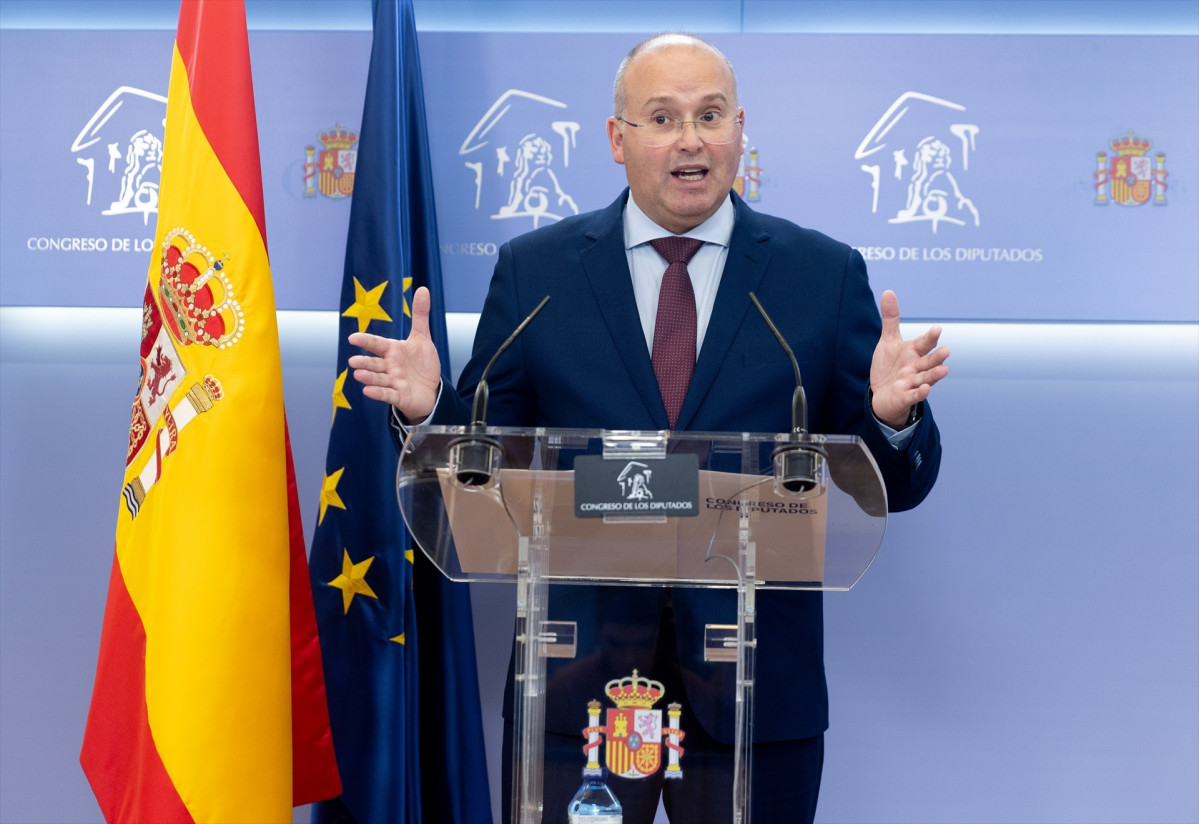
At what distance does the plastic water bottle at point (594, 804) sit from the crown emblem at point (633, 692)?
93mm

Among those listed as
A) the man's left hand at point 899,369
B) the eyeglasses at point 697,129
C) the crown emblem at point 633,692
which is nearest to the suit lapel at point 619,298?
the eyeglasses at point 697,129

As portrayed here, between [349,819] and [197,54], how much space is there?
6.02ft

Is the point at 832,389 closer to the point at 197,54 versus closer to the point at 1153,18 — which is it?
the point at 197,54

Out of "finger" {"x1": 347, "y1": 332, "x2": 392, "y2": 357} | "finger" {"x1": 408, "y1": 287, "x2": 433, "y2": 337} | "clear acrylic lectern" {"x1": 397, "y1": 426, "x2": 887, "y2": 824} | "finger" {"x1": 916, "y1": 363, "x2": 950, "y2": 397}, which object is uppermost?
"finger" {"x1": 408, "y1": 287, "x2": 433, "y2": 337}

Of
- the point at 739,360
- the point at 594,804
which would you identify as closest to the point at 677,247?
the point at 739,360

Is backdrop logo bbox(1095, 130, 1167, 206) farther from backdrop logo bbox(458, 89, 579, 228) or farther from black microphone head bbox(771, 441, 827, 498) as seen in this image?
black microphone head bbox(771, 441, 827, 498)

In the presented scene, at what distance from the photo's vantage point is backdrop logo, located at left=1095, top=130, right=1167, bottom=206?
3.06 meters

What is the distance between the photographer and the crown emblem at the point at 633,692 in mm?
1478

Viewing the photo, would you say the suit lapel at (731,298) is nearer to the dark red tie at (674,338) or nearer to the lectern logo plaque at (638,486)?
the dark red tie at (674,338)

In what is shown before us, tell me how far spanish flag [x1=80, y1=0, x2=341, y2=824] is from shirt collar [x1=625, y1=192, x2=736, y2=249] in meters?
0.84

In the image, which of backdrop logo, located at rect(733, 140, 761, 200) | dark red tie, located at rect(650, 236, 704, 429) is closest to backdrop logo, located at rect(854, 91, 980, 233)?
backdrop logo, located at rect(733, 140, 761, 200)

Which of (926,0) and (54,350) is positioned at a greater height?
(926,0)

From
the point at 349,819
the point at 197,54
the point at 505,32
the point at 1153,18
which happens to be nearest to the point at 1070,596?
the point at 1153,18

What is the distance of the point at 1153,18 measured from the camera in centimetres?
332
